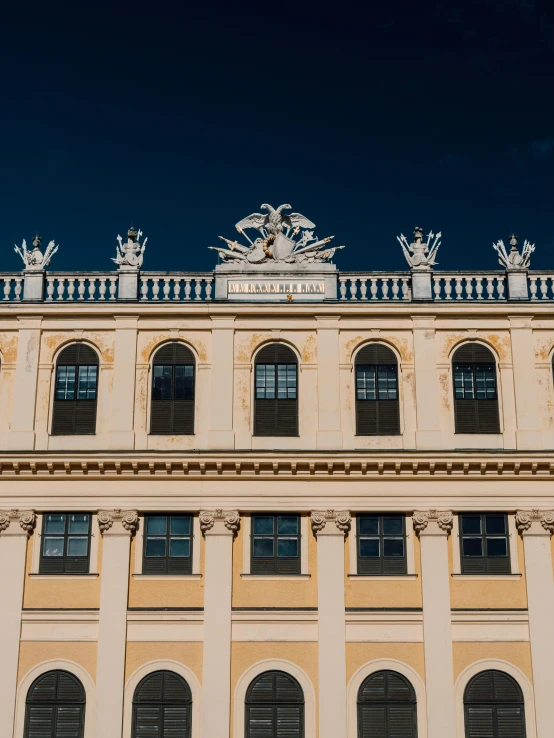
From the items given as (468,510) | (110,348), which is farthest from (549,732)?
(110,348)

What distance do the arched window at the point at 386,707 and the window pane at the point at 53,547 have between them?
930cm

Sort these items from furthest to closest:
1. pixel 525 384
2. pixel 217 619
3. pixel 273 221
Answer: pixel 273 221
pixel 525 384
pixel 217 619

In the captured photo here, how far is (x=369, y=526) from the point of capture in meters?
28.2

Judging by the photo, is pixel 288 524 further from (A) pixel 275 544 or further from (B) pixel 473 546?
(B) pixel 473 546

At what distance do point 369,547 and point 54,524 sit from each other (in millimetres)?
9040

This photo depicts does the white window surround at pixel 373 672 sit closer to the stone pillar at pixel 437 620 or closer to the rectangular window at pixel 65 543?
the stone pillar at pixel 437 620

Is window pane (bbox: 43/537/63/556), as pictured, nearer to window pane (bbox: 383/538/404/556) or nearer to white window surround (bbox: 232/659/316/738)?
white window surround (bbox: 232/659/316/738)

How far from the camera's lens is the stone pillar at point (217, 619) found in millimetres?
26500

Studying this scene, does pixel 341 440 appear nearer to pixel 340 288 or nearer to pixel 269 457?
pixel 269 457

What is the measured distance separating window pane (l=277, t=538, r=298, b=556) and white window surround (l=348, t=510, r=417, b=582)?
1534 mm

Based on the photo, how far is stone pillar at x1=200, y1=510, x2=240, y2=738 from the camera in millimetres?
26500

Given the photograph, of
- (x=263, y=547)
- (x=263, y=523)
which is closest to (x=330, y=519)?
(x=263, y=523)

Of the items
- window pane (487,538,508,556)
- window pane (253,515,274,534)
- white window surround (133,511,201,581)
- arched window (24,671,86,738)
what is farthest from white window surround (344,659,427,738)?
arched window (24,671,86,738)

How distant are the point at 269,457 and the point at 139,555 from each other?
15.1 ft
